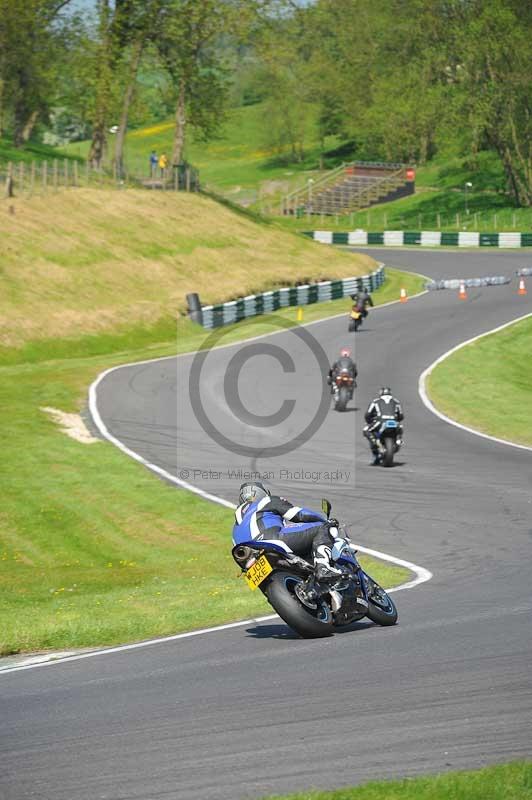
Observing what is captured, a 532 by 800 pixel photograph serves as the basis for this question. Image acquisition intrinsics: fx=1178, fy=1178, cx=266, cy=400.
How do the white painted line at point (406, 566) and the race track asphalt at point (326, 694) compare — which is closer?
the race track asphalt at point (326, 694)

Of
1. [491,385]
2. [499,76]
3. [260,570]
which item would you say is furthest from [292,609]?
[499,76]

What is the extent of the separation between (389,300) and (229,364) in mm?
Result: 19135

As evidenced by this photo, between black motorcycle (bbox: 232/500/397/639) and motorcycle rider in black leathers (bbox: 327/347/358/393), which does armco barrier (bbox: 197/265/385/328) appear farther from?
black motorcycle (bbox: 232/500/397/639)

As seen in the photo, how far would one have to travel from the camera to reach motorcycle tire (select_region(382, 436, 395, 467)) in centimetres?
2461

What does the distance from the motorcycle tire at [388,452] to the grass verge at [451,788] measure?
1723 cm

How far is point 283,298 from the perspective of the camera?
182ft

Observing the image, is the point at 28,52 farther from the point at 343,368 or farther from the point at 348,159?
the point at 348,159

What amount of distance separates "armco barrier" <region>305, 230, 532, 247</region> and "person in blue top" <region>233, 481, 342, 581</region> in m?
72.7

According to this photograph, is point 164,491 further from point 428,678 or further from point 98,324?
point 98,324

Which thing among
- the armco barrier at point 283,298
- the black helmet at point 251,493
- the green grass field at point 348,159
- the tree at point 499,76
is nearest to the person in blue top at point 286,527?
the black helmet at point 251,493

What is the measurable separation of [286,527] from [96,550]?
352 inches

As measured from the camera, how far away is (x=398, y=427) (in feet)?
81.8

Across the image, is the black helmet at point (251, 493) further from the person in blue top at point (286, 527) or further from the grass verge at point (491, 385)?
the grass verge at point (491, 385)

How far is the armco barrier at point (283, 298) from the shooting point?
5066cm
